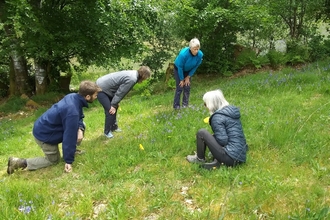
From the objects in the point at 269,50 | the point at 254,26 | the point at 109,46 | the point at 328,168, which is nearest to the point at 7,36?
the point at 109,46

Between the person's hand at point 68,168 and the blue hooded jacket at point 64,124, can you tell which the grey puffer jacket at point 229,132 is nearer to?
the blue hooded jacket at point 64,124

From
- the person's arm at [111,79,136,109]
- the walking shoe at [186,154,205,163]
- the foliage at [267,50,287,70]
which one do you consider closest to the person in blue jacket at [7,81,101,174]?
the person's arm at [111,79,136,109]

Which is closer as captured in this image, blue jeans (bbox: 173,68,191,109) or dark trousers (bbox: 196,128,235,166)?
dark trousers (bbox: 196,128,235,166)

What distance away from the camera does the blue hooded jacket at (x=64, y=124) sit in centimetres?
506

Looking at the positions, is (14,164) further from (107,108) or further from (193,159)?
(193,159)

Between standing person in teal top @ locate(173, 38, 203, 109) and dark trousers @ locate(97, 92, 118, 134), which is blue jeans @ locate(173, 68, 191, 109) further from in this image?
dark trousers @ locate(97, 92, 118, 134)

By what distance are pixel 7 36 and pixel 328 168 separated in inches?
521

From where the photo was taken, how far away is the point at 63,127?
5266 mm

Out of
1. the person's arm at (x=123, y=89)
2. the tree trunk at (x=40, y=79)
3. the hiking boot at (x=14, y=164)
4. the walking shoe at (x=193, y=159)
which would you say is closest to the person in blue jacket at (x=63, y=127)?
the hiking boot at (x=14, y=164)

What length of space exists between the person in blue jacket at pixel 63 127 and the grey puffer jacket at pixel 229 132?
213 centimetres

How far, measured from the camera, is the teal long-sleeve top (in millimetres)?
7852

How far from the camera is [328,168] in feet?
14.8

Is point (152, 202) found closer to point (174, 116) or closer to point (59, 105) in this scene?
point (59, 105)

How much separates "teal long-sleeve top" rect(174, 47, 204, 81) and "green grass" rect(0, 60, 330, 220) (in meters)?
1.22
